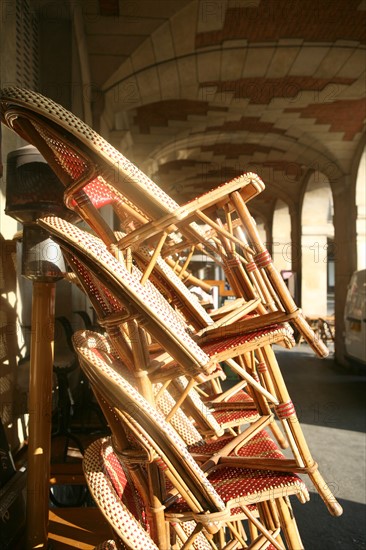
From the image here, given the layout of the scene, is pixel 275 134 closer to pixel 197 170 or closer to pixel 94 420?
pixel 197 170

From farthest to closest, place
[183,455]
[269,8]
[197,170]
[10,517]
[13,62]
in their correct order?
[197,170]
[269,8]
[13,62]
[10,517]
[183,455]

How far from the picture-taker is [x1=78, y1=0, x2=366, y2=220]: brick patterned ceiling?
4.02 m

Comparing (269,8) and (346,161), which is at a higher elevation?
(269,8)

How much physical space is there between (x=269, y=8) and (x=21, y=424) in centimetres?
430

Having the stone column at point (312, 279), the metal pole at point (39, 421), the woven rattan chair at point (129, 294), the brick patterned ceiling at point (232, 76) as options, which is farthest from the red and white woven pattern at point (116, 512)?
the stone column at point (312, 279)

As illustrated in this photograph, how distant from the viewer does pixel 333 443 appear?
12.3 ft

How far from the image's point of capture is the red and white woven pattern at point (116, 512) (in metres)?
0.84

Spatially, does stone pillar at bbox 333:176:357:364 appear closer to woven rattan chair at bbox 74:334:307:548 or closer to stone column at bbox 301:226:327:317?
stone column at bbox 301:226:327:317

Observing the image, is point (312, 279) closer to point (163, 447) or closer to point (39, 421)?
point (39, 421)

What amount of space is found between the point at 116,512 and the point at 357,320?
5471 millimetres

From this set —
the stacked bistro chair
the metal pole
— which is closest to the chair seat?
the stacked bistro chair

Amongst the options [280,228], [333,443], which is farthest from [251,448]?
[280,228]

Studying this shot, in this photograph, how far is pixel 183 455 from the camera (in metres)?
0.90

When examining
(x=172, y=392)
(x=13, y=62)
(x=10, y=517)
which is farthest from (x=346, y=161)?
(x=10, y=517)
